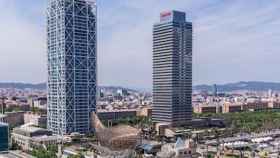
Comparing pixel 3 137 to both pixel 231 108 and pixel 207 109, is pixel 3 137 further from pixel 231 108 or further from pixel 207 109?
pixel 231 108

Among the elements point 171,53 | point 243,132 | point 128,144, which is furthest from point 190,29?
point 128,144

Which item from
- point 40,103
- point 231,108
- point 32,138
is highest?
point 40,103

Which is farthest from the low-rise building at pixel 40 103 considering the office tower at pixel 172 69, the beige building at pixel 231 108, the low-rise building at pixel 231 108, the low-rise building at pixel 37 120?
the low-rise building at pixel 231 108

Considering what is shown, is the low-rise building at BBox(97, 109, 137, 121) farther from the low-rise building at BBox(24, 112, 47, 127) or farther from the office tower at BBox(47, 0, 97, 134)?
the office tower at BBox(47, 0, 97, 134)

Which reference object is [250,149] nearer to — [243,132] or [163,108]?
[243,132]

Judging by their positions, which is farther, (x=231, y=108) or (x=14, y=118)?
(x=231, y=108)

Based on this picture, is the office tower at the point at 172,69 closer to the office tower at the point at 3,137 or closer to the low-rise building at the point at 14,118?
the low-rise building at the point at 14,118

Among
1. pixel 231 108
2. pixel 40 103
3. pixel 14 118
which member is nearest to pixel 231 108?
pixel 231 108
